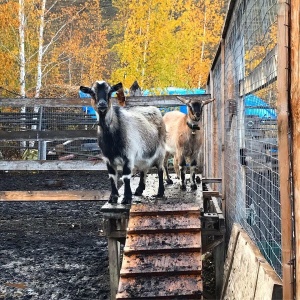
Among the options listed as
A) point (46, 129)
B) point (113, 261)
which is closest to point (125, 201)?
point (113, 261)

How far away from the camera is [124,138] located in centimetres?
573

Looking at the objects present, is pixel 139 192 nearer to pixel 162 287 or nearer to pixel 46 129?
pixel 162 287

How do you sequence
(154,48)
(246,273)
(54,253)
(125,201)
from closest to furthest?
(246,273), (125,201), (54,253), (154,48)


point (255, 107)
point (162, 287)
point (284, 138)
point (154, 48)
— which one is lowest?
point (162, 287)

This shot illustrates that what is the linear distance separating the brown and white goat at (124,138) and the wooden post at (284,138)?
11.4ft

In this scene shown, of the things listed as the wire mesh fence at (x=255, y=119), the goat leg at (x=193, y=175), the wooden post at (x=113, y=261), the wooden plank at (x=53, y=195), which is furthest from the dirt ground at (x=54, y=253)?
the wire mesh fence at (x=255, y=119)

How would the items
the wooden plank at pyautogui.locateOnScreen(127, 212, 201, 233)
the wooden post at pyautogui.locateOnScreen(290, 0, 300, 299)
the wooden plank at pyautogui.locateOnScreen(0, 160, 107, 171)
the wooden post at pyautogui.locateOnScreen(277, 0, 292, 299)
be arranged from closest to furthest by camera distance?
the wooden post at pyautogui.locateOnScreen(290, 0, 300, 299), the wooden post at pyautogui.locateOnScreen(277, 0, 292, 299), the wooden plank at pyautogui.locateOnScreen(127, 212, 201, 233), the wooden plank at pyautogui.locateOnScreen(0, 160, 107, 171)

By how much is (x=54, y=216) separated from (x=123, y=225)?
3285 millimetres

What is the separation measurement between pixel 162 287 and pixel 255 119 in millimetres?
1512

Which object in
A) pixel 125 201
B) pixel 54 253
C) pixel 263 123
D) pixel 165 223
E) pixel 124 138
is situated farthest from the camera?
pixel 54 253

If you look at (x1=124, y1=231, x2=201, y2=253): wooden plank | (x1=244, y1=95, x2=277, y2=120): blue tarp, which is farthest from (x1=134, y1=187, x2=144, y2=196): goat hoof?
(x1=244, y1=95, x2=277, y2=120): blue tarp

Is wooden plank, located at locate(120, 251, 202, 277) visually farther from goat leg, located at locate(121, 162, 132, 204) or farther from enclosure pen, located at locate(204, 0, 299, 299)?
goat leg, located at locate(121, 162, 132, 204)

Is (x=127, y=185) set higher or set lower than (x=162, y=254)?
higher

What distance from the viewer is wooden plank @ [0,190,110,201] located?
705 centimetres
